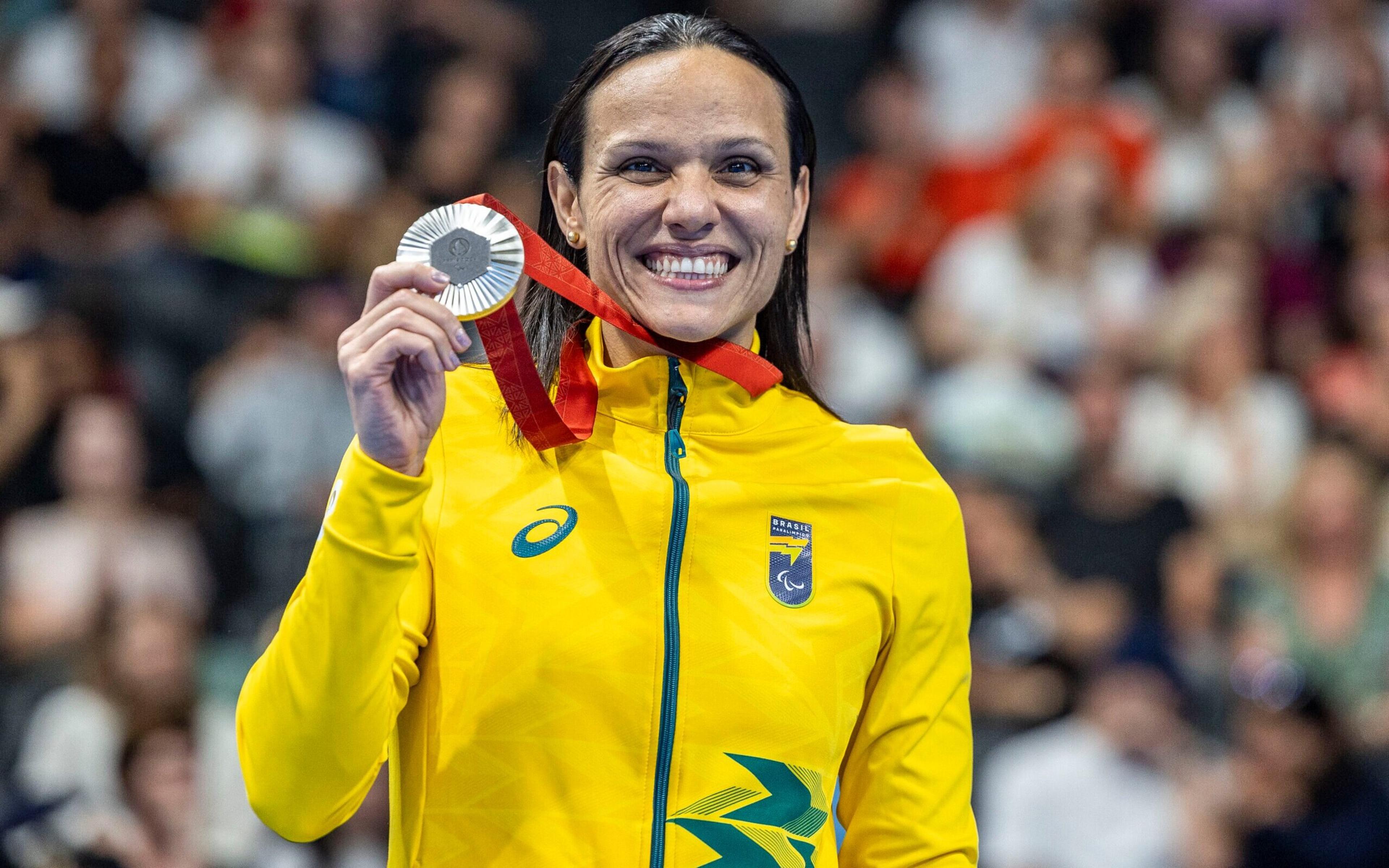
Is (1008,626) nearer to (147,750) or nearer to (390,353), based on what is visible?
(147,750)

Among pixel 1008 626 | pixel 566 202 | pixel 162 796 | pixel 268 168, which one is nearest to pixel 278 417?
pixel 268 168

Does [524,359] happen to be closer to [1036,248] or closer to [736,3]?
[1036,248]

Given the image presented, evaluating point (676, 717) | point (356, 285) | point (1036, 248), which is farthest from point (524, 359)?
point (1036, 248)

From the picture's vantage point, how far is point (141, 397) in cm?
574

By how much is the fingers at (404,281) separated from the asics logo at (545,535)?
348 millimetres

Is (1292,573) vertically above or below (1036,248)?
below

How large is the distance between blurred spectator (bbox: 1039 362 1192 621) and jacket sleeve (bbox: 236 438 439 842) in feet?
14.3

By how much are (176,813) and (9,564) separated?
108 centimetres

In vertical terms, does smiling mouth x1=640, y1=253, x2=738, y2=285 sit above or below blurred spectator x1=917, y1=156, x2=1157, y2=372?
below

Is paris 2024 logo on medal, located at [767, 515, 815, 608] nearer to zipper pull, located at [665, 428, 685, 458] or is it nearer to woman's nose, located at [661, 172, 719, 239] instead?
zipper pull, located at [665, 428, 685, 458]

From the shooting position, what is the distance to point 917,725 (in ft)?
7.43

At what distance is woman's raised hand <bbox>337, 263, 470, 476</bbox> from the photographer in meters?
1.89

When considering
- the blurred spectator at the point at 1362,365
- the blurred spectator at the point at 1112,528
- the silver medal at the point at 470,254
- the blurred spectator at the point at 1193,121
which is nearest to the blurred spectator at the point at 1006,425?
the blurred spectator at the point at 1112,528

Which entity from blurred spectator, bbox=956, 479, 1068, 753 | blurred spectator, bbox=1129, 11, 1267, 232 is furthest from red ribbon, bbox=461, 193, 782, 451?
blurred spectator, bbox=1129, 11, 1267, 232
